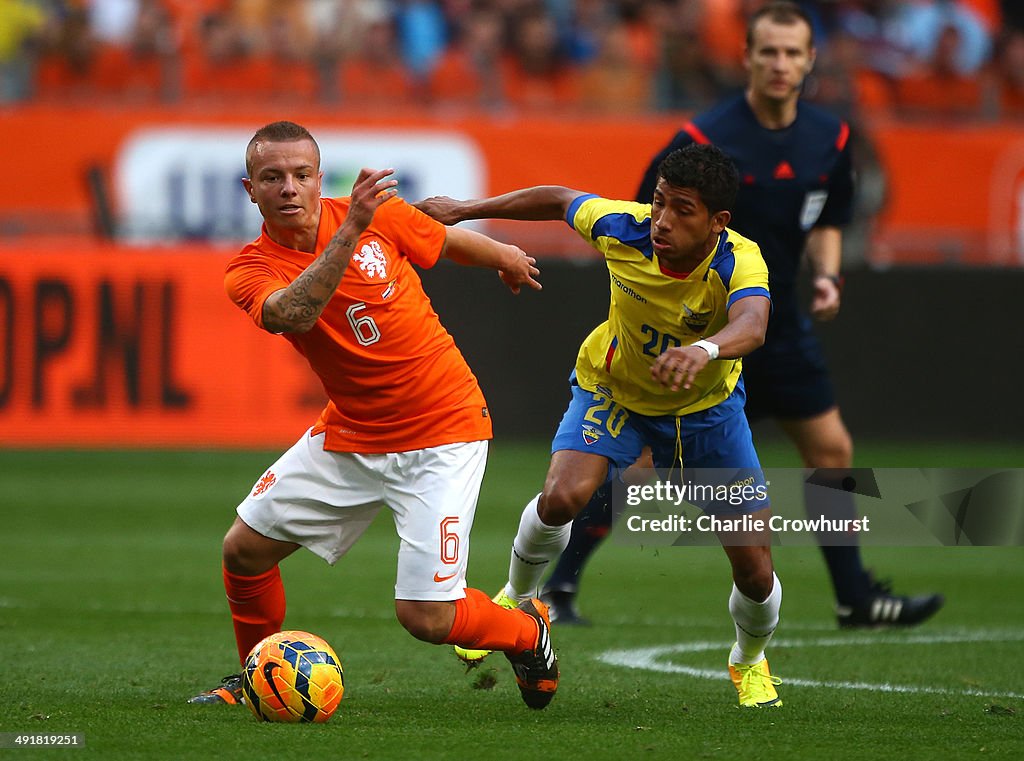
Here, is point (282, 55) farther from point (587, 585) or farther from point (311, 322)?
point (311, 322)

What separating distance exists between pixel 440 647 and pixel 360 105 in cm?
950

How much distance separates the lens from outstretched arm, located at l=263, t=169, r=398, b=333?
5.29 metres

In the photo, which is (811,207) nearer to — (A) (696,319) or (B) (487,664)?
(A) (696,319)

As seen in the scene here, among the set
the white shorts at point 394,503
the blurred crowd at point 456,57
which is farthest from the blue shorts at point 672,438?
the blurred crowd at point 456,57

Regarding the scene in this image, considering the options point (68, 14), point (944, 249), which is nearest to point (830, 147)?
point (944, 249)

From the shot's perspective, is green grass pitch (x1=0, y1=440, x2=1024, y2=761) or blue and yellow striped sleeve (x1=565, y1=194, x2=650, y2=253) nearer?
green grass pitch (x1=0, y1=440, x2=1024, y2=761)

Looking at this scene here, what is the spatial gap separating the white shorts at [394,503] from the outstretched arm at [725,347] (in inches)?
33.9

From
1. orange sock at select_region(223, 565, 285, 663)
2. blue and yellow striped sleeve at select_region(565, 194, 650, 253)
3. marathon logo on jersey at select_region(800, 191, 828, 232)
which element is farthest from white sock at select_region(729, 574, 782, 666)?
marathon logo on jersey at select_region(800, 191, 828, 232)

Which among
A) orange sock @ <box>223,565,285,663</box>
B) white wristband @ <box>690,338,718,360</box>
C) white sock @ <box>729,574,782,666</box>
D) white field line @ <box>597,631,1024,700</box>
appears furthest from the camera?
white field line @ <box>597,631,1024,700</box>

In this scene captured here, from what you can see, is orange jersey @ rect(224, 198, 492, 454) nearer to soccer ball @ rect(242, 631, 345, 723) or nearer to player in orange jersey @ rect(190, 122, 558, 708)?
player in orange jersey @ rect(190, 122, 558, 708)

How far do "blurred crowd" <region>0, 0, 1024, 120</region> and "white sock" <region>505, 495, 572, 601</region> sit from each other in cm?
932

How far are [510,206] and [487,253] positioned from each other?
1.80ft

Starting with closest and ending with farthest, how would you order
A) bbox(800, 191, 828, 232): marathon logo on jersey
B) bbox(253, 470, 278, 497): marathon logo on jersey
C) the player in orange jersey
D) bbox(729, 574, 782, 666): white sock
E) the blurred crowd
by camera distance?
1. the player in orange jersey
2. bbox(253, 470, 278, 497): marathon logo on jersey
3. bbox(729, 574, 782, 666): white sock
4. bbox(800, 191, 828, 232): marathon logo on jersey
5. the blurred crowd

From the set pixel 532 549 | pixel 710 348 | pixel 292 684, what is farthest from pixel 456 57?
pixel 292 684
